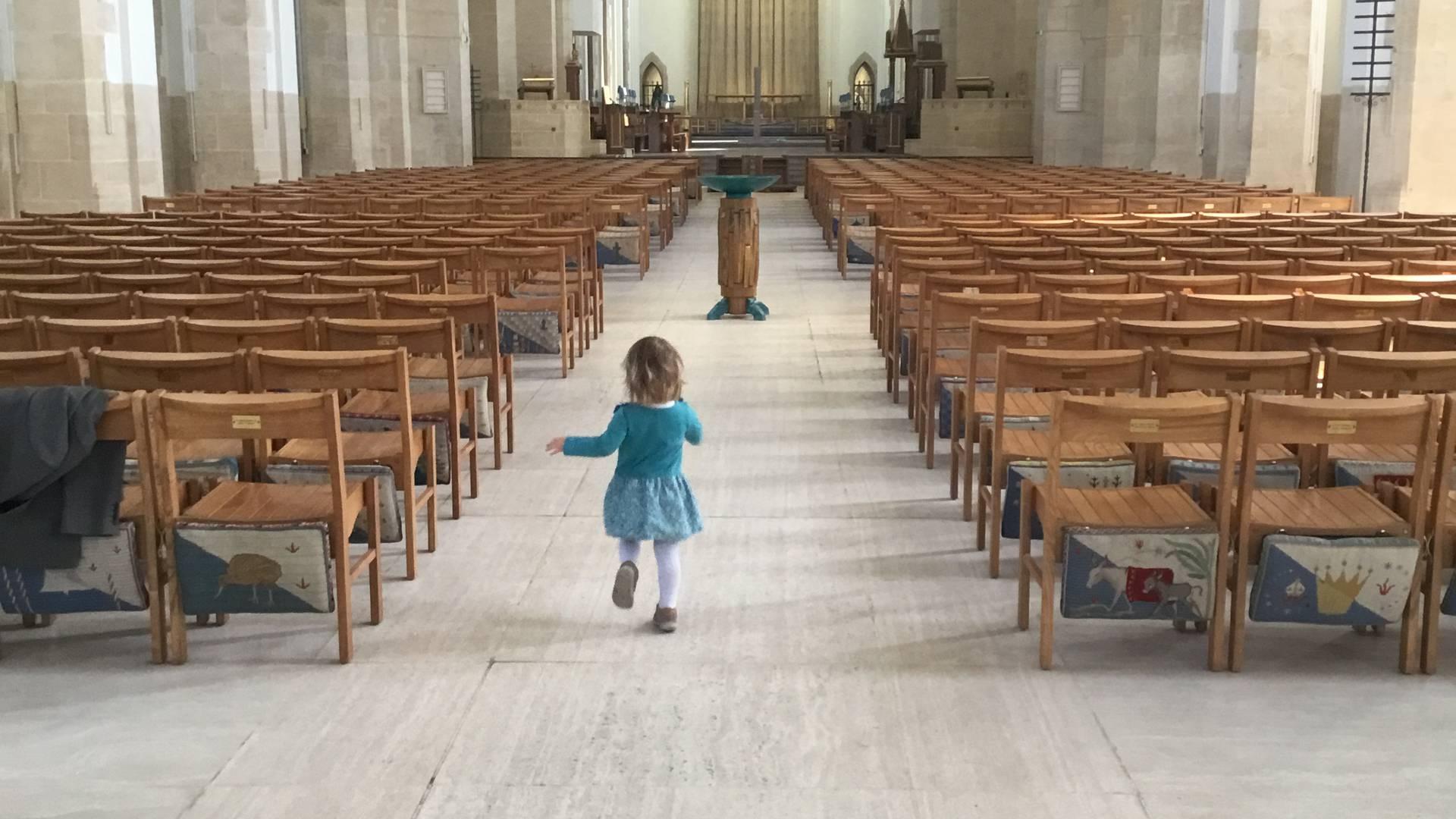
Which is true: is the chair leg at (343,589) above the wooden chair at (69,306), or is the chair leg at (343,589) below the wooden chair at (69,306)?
below

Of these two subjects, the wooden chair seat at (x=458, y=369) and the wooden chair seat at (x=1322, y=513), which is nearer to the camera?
the wooden chair seat at (x=1322, y=513)

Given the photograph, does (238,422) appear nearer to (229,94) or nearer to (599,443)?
(599,443)

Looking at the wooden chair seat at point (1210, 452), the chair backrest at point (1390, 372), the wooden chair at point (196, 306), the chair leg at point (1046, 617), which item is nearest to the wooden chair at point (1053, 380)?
the wooden chair seat at point (1210, 452)

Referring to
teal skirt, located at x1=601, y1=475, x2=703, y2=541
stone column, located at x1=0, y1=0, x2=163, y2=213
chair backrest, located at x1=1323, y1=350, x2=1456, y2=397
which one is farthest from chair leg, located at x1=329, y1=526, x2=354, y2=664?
stone column, located at x1=0, y1=0, x2=163, y2=213

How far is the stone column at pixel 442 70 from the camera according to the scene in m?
25.8

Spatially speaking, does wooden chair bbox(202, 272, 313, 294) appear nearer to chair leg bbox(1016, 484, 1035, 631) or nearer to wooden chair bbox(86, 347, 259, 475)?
wooden chair bbox(86, 347, 259, 475)

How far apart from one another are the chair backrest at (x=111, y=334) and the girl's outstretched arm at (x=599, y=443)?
2.04 meters

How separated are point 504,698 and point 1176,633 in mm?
1996

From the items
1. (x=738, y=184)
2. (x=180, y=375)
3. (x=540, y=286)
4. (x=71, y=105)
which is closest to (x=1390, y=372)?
(x=180, y=375)

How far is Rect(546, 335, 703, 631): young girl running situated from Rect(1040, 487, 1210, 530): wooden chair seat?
3.63ft

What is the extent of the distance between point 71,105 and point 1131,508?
38.2ft

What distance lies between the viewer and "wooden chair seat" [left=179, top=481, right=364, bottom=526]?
4051mm

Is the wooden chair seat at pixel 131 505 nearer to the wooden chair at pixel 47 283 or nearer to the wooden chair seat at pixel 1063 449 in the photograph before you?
the wooden chair seat at pixel 1063 449

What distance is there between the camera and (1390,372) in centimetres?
464
